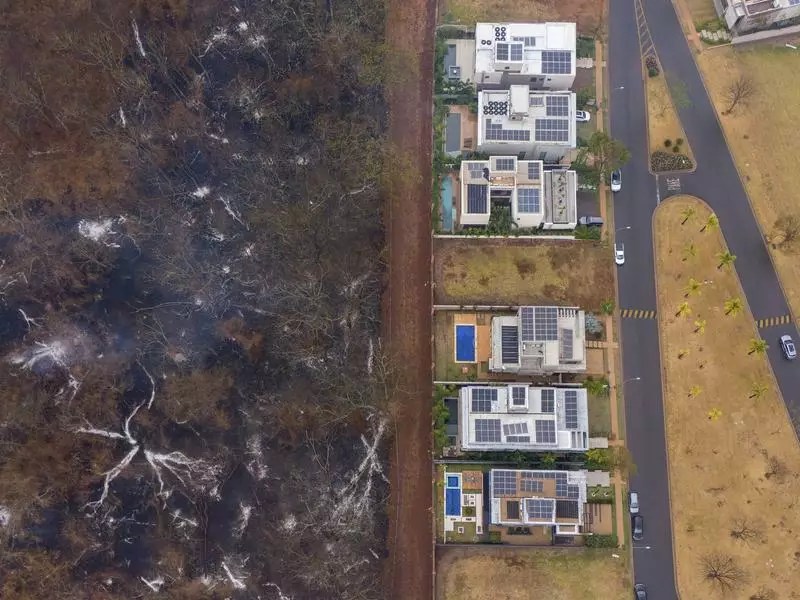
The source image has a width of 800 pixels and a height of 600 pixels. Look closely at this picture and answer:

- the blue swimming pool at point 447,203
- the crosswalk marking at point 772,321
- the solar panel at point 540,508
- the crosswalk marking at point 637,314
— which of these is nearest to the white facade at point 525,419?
the solar panel at point 540,508

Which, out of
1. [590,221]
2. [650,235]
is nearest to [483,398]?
[590,221]

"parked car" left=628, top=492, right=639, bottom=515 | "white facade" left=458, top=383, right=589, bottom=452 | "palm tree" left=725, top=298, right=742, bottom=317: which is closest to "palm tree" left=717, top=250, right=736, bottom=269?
"palm tree" left=725, top=298, right=742, bottom=317

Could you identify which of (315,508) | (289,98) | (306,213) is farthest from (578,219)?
(315,508)

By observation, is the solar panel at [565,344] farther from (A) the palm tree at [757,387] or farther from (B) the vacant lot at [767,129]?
(B) the vacant lot at [767,129]

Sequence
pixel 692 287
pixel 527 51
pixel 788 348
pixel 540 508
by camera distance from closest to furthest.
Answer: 1. pixel 540 508
2. pixel 692 287
3. pixel 788 348
4. pixel 527 51

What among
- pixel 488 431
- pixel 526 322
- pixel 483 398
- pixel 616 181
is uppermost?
pixel 616 181

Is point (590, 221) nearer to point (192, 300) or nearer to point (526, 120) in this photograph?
point (526, 120)
